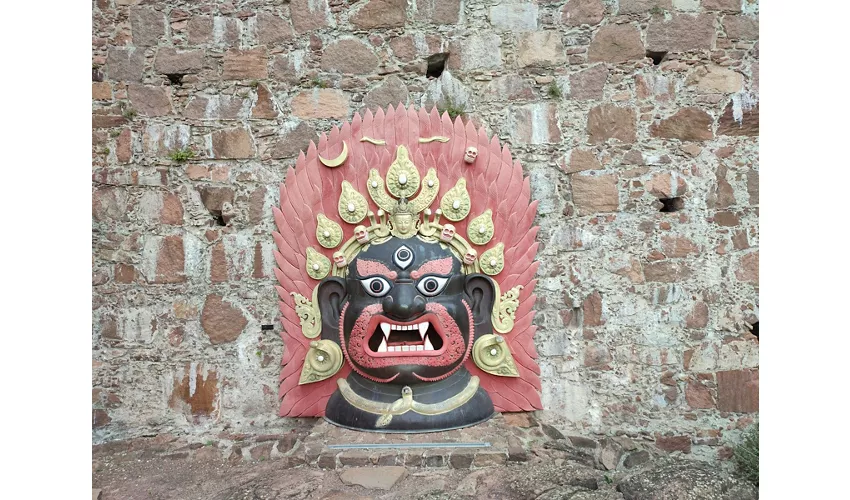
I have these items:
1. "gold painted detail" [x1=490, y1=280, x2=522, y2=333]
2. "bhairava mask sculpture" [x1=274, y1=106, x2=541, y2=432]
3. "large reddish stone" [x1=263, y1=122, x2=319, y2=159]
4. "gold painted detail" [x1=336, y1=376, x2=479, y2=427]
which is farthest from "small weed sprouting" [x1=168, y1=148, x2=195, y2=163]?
"gold painted detail" [x1=490, y1=280, x2=522, y2=333]

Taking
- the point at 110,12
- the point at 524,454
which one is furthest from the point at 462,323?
the point at 110,12

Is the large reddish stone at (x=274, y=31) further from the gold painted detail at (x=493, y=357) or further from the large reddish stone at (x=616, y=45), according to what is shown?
the gold painted detail at (x=493, y=357)

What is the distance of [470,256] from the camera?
3.61 meters

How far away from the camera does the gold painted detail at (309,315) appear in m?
3.66

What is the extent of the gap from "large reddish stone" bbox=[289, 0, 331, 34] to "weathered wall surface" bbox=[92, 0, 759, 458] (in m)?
0.02

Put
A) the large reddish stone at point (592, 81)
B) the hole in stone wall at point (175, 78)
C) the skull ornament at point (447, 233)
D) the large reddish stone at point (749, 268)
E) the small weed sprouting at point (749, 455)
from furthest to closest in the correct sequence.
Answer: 1. the hole in stone wall at point (175, 78)
2. the large reddish stone at point (592, 81)
3. the large reddish stone at point (749, 268)
4. the skull ornament at point (447, 233)
5. the small weed sprouting at point (749, 455)

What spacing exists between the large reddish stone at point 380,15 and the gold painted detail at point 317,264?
1669 mm

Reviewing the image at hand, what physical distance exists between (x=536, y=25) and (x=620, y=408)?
276 centimetres

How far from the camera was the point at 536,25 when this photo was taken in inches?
151

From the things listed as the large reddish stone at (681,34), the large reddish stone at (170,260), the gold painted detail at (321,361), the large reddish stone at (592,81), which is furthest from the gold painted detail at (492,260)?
the large reddish stone at (170,260)

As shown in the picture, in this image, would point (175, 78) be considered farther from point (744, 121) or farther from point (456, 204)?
point (744, 121)

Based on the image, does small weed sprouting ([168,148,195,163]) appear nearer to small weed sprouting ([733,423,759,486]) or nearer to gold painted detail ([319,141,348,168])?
gold painted detail ([319,141,348,168])

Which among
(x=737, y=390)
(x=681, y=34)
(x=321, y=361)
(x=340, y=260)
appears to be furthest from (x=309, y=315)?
(x=681, y=34)

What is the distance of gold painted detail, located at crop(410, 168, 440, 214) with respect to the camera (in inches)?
142
